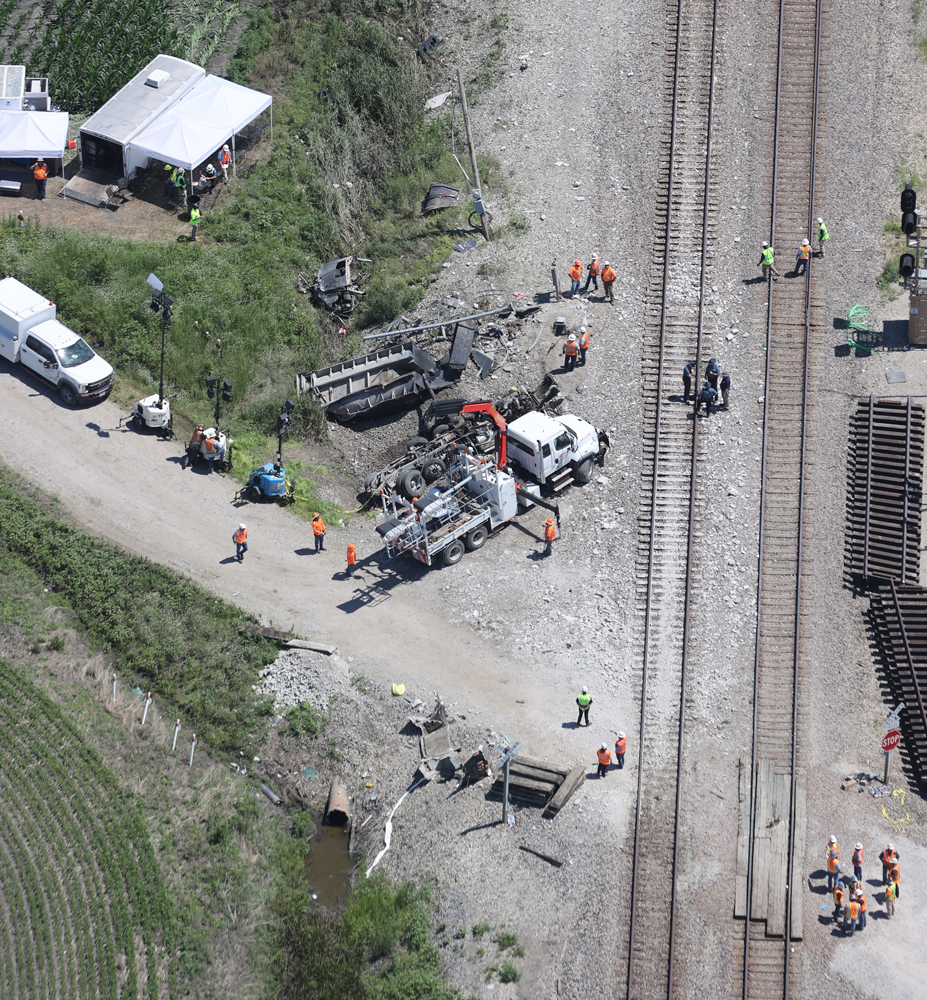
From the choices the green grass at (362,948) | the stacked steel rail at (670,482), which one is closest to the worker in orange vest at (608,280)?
the stacked steel rail at (670,482)

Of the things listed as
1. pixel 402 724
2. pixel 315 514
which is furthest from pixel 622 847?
pixel 315 514

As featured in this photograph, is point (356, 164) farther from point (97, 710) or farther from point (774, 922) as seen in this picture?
point (774, 922)

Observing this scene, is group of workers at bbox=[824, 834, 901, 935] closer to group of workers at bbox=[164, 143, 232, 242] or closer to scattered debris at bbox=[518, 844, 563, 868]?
scattered debris at bbox=[518, 844, 563, 868]

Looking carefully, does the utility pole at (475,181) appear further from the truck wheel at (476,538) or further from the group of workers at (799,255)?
the truck wheel at (476,538)

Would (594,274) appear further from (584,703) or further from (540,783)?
Result: (540,783)

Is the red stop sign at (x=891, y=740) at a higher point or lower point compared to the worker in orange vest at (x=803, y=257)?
lower

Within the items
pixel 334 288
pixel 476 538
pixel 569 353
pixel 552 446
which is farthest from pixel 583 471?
pixel 334 288
